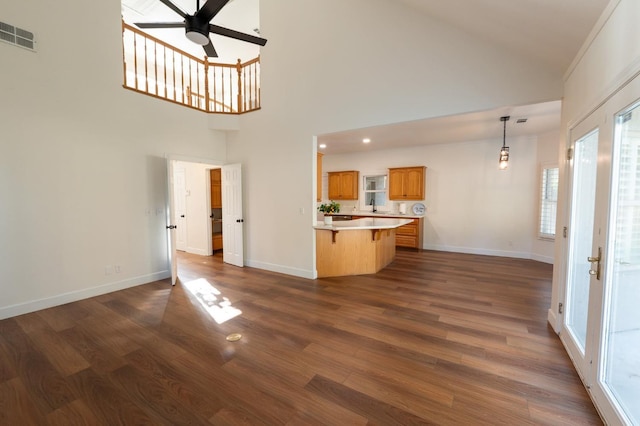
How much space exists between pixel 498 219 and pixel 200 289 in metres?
6.75

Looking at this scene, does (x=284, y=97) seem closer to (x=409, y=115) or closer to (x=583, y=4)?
(x=409, y=115)

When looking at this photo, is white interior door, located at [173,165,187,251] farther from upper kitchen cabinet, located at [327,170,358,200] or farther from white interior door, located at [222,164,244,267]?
upper kitchen cabinet, located at [327,170,358,200]

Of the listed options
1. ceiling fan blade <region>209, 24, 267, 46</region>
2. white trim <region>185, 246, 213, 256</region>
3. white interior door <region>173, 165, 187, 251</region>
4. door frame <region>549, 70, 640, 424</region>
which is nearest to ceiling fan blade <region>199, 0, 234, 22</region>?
ceiling fan blade <region>209, 24, 267, 46</region>

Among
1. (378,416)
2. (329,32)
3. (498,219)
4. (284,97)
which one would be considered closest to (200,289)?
(378,416)

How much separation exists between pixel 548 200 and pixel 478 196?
1.33m

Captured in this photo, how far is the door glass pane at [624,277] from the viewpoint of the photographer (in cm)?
148

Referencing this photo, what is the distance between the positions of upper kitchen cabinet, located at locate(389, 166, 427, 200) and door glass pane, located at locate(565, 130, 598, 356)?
4.46 meters

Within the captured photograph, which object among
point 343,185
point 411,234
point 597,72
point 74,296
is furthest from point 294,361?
point 343,185

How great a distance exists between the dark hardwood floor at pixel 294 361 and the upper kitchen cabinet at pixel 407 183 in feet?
11.8

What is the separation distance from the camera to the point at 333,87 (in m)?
4.23

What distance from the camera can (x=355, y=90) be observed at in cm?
402

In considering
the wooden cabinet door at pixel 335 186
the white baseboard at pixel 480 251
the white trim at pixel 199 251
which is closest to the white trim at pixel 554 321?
the white baseboard at pixel 480 251

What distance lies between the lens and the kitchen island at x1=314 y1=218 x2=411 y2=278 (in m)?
4.67

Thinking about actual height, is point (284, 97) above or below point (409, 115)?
above
